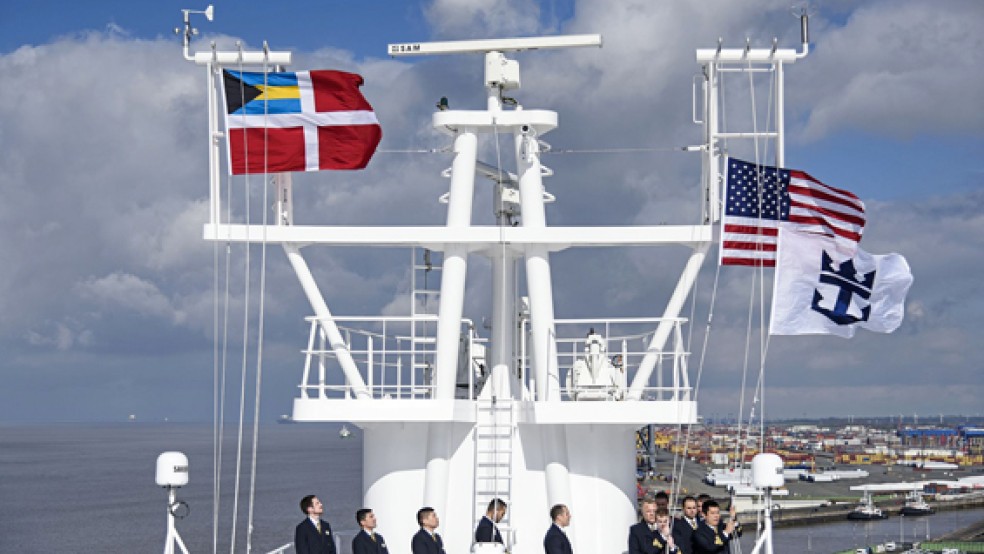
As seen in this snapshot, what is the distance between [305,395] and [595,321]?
3.88 m

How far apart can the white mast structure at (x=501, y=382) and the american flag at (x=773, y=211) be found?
348 millimetres

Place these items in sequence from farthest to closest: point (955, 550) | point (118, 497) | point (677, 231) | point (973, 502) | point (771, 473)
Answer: point (973, 502), point (118, 497), point (955, 550), point (677, 231), point (771, 473)

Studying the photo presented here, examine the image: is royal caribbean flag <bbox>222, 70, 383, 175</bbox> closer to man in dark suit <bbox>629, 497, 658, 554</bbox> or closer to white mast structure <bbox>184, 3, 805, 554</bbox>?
white mast structure <bbox>184, 3, 805, 554</bbox>

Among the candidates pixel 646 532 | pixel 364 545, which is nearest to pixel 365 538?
pixel 364 545

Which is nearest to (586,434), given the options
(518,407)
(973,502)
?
(518,407)

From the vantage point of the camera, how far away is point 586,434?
17047 mm

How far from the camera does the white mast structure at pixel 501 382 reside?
1673cm

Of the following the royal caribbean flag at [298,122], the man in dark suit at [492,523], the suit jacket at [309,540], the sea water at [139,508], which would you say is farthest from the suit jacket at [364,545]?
the sea water at [139,508]

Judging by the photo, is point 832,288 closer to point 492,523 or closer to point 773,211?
point 773,211

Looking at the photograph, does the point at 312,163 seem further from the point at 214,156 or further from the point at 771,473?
the point at 771,473

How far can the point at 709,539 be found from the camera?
14.0 metres

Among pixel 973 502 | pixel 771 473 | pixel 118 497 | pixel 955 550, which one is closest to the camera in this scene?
pixel 771 473

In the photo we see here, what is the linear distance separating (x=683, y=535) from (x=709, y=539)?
372mm

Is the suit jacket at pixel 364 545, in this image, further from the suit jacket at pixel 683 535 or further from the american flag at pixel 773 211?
the american flag at pixel 773 211
